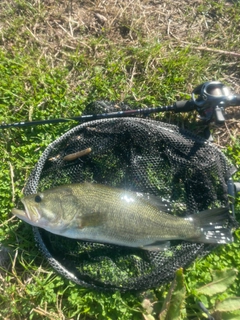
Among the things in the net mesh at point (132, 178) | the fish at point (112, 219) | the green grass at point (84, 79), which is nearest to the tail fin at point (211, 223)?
the fish at point (112, 219)

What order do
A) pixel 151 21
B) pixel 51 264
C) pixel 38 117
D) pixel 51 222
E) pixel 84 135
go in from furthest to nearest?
pixel 151 21 < pixel 38 117 < pixel 84 135 < pixel 51 264 < pixel 51 222

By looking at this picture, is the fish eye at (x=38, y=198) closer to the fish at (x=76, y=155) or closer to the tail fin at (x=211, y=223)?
the fish at (x=76, y=155)

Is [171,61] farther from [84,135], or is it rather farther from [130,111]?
[84,135]

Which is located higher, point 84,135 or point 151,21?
point 151,21

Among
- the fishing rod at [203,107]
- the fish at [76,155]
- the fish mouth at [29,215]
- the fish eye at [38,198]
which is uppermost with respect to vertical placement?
the fishing rod at [203,107]

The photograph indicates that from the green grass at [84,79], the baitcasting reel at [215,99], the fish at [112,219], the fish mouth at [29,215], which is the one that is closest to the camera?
the fish mouth at [29,215]

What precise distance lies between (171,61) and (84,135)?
135 centimetres

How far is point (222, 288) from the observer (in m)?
3.39

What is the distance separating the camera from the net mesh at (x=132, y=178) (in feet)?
11.2

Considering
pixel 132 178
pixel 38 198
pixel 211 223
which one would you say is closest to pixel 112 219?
pixel 132 178

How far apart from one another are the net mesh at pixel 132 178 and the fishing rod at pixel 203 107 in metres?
0.09

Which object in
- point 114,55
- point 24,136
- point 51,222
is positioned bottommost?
point 51,222

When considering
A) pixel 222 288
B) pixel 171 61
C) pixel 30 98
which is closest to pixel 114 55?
pixel 171 61

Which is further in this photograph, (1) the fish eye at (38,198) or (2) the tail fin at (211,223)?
(2) the tail fin at (211,223)
